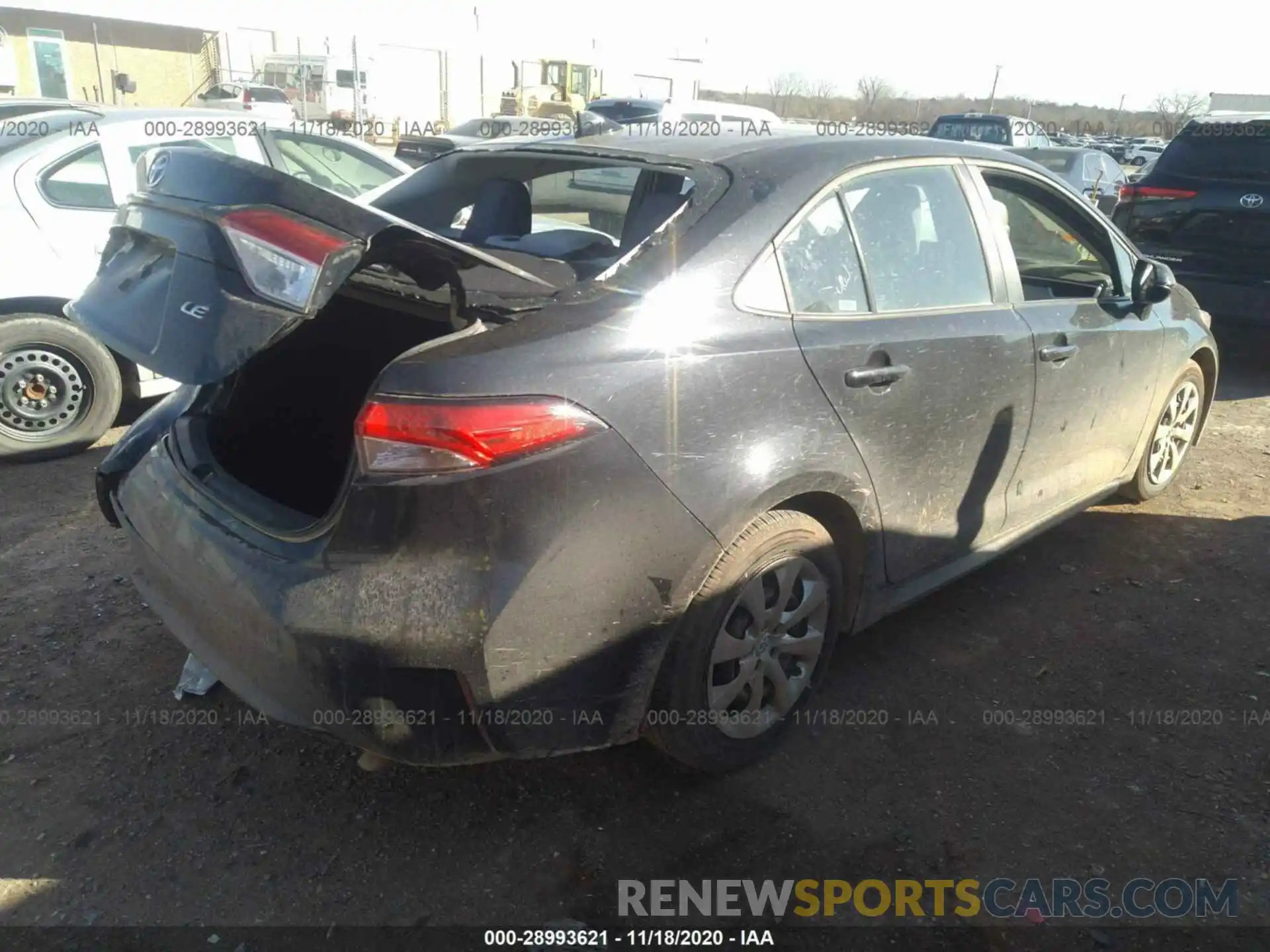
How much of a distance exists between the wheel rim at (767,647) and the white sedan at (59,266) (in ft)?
10.7

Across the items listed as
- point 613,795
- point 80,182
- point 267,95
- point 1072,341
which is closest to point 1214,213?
point 1072,341

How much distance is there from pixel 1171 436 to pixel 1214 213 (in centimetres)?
340

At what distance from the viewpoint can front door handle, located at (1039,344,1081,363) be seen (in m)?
3.20

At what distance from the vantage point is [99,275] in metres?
2.55

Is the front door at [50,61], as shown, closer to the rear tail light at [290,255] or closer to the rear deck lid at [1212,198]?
the rear deck lid at [1212,198]

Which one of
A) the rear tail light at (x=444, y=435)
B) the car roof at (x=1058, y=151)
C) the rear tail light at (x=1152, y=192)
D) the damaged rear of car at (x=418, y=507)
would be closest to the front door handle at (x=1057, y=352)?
the damaged rear of car at (x=418, y=507)

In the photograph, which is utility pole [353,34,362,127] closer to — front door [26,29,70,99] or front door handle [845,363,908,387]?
front door [26,29,70,99]

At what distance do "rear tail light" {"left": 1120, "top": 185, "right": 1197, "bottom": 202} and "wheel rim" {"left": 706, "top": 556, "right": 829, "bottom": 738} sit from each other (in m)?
6.16

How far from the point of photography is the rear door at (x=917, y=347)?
8.42 ft

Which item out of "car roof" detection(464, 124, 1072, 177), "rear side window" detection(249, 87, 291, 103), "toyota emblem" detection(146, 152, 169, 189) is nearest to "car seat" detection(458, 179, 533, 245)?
"car roof" detection(464, 124, 1072, 177)

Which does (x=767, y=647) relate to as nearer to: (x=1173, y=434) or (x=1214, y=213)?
(x=1173, y=434)

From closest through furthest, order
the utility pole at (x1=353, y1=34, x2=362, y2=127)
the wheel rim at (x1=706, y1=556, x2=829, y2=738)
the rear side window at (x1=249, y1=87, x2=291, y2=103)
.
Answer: the wheel rim at (x1=706, y1=556, x2=829, y2=738), the rear side window at (x1=249, y1=87, x2=291, y2=103), the utility pole at (x1=353, y1=34, x2=362, y2=127)

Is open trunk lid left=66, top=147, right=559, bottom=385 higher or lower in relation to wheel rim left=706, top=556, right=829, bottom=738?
higher

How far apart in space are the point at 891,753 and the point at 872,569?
550 millimetres
